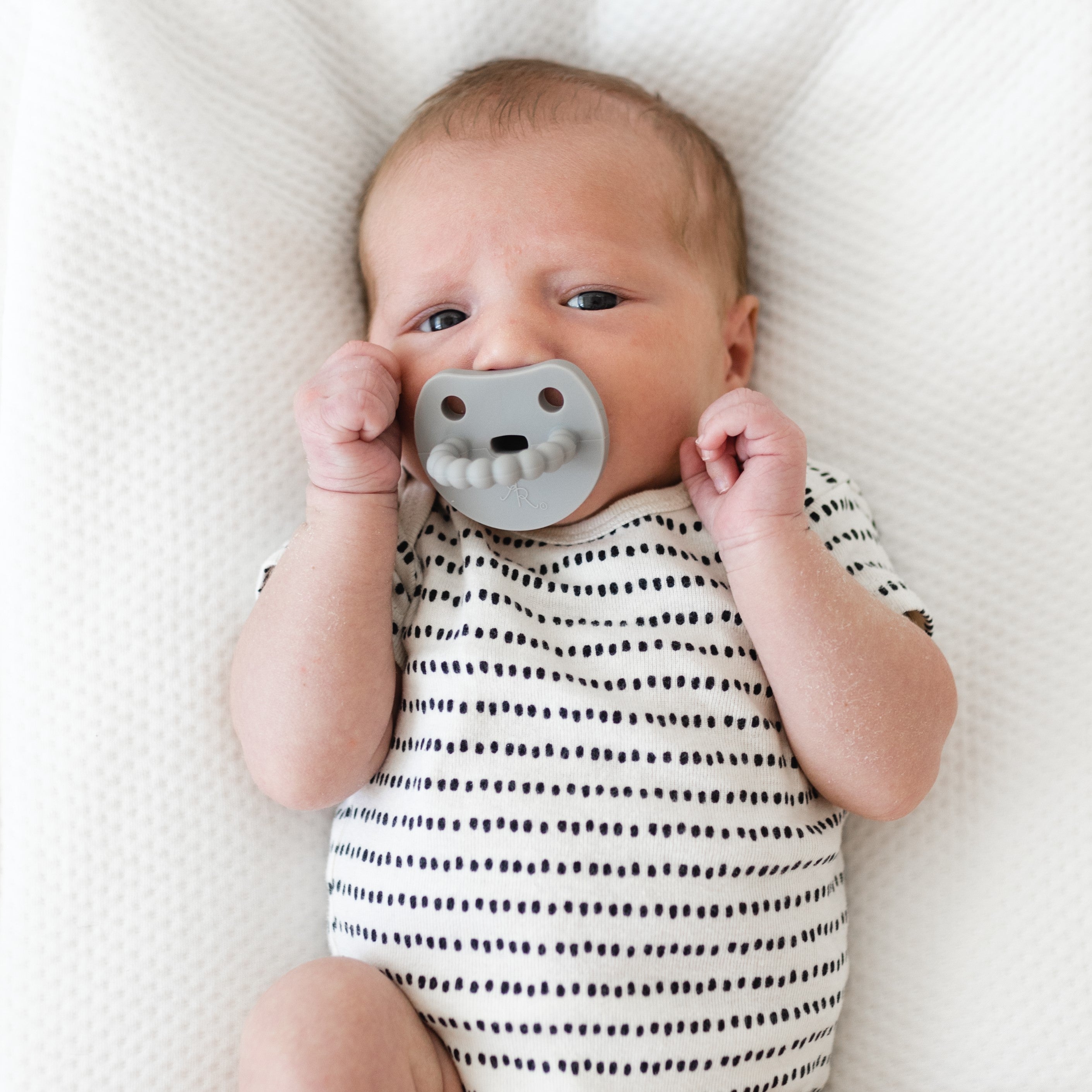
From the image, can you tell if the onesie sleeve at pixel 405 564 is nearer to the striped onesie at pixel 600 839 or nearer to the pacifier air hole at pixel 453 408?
the striped onesie at pixel 600 839

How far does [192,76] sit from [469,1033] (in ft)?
3.39

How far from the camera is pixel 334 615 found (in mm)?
922

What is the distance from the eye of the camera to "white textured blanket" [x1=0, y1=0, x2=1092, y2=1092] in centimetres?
100

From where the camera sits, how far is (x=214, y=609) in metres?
1.05

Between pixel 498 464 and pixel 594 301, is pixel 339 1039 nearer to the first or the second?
pixel 498 464

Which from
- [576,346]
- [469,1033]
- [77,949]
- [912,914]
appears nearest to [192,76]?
[576,346]

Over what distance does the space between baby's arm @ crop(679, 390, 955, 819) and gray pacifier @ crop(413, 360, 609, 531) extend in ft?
0.39

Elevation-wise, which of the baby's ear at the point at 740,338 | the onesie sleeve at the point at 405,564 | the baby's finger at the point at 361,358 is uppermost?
the baby's ear at the point at 740,338

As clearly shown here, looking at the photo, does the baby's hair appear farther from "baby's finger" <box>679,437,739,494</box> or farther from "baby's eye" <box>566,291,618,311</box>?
"baby's finger" <box>679,437,739,494</box>

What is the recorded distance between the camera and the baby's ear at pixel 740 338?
115cm

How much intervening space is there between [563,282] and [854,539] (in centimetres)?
39

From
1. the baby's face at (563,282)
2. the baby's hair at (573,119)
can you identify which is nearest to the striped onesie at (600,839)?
the baby's face at (563,282)

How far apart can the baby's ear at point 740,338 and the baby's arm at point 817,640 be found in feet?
0.73

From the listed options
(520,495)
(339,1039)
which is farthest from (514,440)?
(339,1039)
